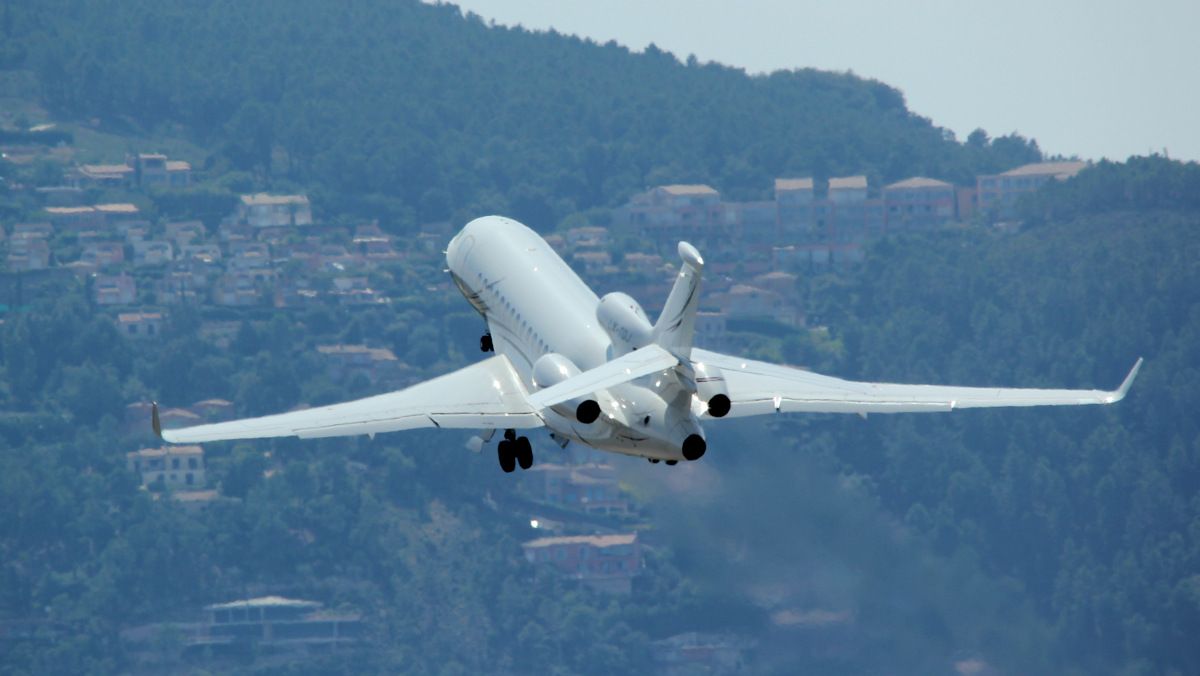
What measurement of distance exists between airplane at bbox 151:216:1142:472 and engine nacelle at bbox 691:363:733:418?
0.03 m

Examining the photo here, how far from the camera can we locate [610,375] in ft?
205

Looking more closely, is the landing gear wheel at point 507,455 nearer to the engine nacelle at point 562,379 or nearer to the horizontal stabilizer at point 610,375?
the engine nacelle at point 562,379

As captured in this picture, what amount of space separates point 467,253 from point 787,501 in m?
55.9

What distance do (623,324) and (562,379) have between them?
2.84m

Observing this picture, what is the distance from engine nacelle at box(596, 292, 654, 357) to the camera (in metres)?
65.8

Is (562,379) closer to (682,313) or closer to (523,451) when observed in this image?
(523,451)

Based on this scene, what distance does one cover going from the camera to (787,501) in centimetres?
13600

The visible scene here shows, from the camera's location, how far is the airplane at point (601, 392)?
63.7 m

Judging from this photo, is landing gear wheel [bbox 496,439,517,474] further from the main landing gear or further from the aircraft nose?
the aircraft nose

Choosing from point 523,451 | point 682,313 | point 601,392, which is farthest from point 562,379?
point 682,313

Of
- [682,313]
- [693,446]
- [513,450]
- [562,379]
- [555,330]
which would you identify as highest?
[555,330]

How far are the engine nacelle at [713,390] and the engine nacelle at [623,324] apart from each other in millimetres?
1902

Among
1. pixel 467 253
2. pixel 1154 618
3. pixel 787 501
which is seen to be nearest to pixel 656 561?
pixel 1154 618

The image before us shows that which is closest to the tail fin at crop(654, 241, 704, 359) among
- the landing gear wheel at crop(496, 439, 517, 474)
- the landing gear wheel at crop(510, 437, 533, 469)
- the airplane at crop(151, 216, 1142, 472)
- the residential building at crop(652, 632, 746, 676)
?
the airplane at crop(151, 216, 1142, 472)
